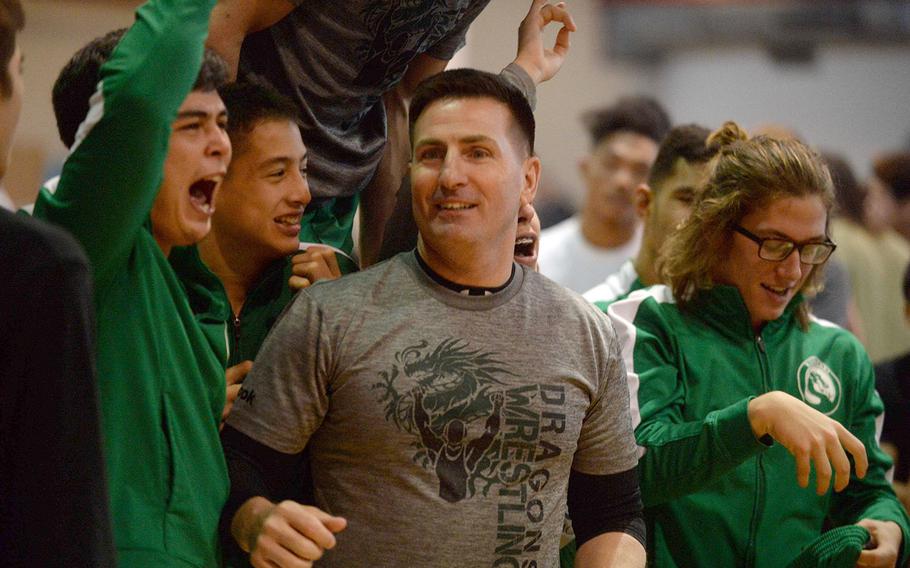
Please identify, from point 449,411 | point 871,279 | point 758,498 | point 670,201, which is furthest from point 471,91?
point 871,279

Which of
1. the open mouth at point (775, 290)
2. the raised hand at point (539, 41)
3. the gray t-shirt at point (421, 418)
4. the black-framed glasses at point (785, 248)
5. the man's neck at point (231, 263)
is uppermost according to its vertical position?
the raised hand at point (539, 41)

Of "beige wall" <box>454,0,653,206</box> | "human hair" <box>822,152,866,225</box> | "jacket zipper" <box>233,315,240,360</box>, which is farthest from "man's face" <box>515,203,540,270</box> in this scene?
"beige wall" <box>454,0,653,206</box>

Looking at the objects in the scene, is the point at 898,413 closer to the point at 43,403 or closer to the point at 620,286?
the point at 620,286

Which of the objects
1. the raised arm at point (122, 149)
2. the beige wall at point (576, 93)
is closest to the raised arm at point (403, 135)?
the raised arm at point (122, 149)

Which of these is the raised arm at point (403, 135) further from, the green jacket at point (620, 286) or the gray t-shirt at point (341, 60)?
the green jacket at point (620, 286)

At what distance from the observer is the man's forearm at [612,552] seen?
1.75 m

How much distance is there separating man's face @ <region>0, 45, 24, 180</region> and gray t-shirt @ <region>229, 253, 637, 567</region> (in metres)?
0.46

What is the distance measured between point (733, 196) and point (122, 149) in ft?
3.96

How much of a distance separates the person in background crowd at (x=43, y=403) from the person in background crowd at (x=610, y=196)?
110 inches

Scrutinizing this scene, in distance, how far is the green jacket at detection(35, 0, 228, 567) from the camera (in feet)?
4.51

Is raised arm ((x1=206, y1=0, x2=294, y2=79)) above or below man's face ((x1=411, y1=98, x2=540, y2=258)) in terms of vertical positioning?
above

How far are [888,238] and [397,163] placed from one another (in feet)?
10.4

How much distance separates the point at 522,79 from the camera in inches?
80.0

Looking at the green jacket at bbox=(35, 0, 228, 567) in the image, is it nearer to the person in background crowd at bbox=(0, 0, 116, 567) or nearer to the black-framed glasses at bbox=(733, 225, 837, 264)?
the person in background crowd at bbox=(0, 0, 116, 567)
